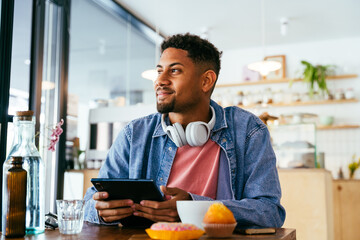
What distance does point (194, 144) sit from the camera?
1.51 m

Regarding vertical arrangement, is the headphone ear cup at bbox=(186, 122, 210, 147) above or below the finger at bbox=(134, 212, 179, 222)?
above

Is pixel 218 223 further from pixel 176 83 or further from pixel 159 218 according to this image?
pixel 176 83

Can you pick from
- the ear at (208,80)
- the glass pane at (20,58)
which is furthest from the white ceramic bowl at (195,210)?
the glass pane at (20,58)

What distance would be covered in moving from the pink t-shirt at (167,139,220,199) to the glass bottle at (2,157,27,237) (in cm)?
60

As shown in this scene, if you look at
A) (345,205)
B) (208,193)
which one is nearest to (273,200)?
(208,193)

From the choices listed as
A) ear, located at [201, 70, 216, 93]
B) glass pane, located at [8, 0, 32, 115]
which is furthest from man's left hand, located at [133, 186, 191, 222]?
glass pane, located at [8, 0, 32, 115]

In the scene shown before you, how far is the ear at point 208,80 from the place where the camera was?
1.68 m

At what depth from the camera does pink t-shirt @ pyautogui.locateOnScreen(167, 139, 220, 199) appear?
1476 millimetres

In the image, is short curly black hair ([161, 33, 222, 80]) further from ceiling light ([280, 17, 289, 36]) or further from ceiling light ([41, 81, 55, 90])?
ceiling light ([280, 17, 289, 36])

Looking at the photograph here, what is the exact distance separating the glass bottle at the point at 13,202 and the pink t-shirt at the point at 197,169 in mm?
604

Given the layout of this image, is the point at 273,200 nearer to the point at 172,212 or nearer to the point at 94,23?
the point at 172,212

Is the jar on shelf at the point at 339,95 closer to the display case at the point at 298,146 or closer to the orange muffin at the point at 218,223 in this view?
the display case at the point at 298,146

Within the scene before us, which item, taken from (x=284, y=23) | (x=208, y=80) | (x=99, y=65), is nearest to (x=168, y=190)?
(x=208, y=80)

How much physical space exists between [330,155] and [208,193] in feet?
15.8
